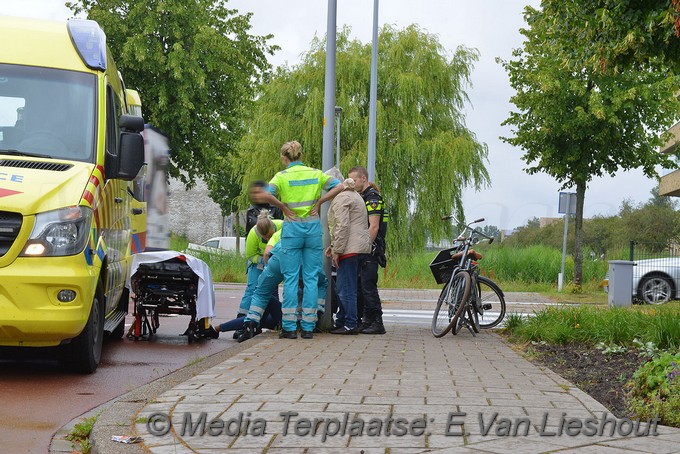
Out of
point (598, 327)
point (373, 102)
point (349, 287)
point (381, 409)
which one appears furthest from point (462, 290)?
point (373, 102)

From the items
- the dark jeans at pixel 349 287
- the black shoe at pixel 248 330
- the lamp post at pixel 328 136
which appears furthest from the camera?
the lamp post at pixel 328 136

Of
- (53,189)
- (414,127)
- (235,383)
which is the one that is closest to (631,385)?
(235,383)

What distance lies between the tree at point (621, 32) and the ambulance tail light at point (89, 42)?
7.07 metres

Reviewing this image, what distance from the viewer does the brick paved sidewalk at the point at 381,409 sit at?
4582 mm

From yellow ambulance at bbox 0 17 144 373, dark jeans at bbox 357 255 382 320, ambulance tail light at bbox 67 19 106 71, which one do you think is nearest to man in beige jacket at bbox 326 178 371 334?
dark jeans at bbox 357 255 382 320

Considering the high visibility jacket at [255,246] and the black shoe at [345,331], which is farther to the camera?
the high visibility jacket at [255,246]

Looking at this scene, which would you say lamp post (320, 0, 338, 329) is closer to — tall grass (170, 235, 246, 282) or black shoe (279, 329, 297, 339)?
black shoe (279, 329, 297, 339)

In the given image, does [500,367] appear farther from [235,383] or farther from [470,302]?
[470,302]

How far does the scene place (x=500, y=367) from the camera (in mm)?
7785

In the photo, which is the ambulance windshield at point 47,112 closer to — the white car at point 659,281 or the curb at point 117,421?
the curb at point 117,421

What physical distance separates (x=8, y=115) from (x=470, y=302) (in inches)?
218

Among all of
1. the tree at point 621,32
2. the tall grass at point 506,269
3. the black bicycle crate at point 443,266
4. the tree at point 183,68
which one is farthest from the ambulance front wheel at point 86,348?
the tree at point 183,68

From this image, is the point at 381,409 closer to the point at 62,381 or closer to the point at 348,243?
the point at 62,381

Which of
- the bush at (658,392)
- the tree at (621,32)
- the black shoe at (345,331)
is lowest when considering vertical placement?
the black shoe at (345,331)
